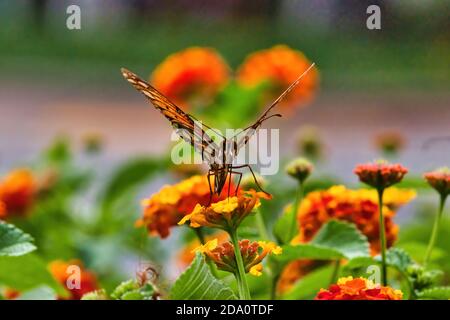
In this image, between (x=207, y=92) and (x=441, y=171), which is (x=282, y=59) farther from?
(x=441, y=171)

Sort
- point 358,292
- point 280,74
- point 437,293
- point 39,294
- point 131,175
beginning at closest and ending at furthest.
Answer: point 358,292 → point 437,293 → point 39,294 → point 131,175 → point 280,74

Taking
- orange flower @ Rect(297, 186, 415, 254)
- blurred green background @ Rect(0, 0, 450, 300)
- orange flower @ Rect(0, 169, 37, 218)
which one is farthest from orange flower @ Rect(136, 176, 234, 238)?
blurred green background @ Rect(0, 0, 450, 300)

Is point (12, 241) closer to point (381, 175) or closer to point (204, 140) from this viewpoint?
point (204, 140)

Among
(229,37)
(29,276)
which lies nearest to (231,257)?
(29,276)

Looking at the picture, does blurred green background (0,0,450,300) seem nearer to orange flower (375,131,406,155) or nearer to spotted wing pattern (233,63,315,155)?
orange flower (375,131,406,155)

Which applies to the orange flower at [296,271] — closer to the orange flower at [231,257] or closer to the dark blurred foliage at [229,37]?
the orange flower at [231,257]
